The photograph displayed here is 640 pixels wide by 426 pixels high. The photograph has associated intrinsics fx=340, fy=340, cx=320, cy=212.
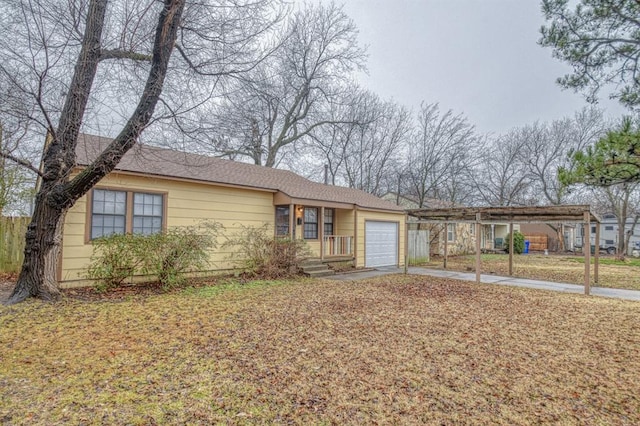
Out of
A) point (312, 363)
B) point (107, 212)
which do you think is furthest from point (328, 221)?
point (312, 363)

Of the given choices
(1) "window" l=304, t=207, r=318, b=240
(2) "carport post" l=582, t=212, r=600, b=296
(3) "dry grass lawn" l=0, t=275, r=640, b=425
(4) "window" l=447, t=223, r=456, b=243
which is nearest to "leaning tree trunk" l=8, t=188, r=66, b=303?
(3) "dry grass lawn" l=0, t=275, r=640, b=425

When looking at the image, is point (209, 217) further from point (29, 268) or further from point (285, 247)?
point (29, 268)

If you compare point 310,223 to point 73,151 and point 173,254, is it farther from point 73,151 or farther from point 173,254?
point 73,151

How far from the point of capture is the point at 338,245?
43.1 ft

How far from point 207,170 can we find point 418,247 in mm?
10672

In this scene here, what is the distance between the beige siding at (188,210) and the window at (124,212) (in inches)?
7.4

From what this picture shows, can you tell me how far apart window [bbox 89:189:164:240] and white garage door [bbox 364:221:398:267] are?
7.70 meters

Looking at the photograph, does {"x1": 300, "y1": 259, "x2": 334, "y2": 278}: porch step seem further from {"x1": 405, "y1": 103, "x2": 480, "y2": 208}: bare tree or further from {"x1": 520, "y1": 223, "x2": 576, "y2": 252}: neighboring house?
{"x1": 520, "y1": 223, "x2": 576, "y2": 252}: neighboring house

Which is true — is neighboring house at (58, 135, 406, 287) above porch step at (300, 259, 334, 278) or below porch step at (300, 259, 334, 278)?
above

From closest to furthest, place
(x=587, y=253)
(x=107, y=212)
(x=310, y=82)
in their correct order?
(x=107, y=212), (x=587, y=253), (x=310, y=82)

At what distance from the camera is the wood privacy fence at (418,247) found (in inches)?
639

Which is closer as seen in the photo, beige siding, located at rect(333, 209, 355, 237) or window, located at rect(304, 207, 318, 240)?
window, located at rect(304, 207, 318, 240)

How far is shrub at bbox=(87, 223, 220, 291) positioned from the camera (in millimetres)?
7484

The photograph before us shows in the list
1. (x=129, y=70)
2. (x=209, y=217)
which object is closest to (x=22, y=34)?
(x=129, y=70)
